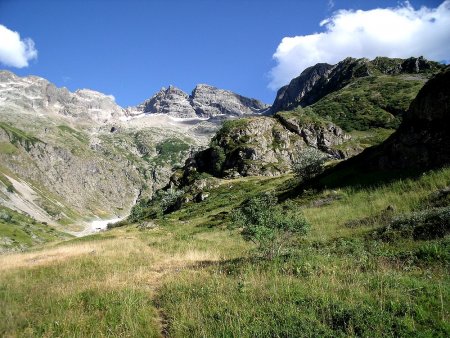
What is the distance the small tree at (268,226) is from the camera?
1714 centimetres

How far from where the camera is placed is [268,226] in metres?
19.2

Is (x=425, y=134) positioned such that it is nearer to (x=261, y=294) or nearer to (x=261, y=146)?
(x=261, y=294)

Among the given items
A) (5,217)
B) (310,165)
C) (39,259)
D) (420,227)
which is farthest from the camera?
(5,217)

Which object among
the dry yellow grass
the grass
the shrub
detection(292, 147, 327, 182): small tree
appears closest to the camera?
the dry yellow grass

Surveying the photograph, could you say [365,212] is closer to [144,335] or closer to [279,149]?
[144,335]

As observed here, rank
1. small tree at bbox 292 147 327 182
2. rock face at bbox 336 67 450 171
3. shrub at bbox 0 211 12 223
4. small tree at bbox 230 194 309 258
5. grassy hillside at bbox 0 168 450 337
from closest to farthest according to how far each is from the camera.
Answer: grassy hillside at bbox 0 168 450 337, small tree at bbox 230 194 309 258, rock face at bbox 336 67 450 171, small tree at bbox 292 147 327 182, shrub at bbox 0 211 12 223

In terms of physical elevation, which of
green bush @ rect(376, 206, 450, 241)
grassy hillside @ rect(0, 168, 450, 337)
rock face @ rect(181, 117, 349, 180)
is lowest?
grassy hillside @ rect(0, 168, 450, 337)

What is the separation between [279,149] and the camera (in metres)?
162

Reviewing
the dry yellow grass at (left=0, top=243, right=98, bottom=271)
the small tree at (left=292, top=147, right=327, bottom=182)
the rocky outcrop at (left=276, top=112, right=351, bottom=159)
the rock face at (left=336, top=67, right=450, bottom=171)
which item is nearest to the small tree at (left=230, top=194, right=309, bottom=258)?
the dry yellow grass at (left=0, top=243, right=98, bottom=271)

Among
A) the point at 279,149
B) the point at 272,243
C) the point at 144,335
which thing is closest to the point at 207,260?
the point at 272,243

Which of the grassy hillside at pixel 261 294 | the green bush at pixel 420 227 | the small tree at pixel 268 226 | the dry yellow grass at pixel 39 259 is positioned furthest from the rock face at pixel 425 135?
the dry yellow grass at pixel 39 259

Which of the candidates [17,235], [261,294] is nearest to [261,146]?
[17,235]

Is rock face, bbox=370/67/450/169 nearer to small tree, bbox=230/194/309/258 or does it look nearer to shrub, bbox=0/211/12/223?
small tree, bbox=230/194/309/258

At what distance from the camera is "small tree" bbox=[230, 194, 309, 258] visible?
56.2 feet
